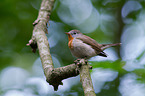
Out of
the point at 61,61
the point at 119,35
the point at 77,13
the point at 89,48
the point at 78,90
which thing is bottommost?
the point at 78,90

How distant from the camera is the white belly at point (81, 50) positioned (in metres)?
4.27

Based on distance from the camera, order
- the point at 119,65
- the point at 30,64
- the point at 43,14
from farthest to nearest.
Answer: the point at 30,64, the point at 43,14, the point at 119,65

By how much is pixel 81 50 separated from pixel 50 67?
154 cm

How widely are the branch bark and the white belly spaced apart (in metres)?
0.85

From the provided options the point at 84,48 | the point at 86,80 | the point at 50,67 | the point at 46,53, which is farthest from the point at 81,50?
the point at 86,80

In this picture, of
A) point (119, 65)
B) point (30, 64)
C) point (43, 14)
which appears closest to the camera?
point (119, 65)

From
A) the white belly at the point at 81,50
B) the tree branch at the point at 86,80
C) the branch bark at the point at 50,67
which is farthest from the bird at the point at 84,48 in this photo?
the tree branch at the point at 86,80

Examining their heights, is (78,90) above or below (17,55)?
below

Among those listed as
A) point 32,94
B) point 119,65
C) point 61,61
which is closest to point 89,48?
point 119,65

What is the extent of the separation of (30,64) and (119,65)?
437 centimetres

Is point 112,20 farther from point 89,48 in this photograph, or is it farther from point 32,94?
point 32,94

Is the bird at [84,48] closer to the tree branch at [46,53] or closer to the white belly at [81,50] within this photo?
the white belly at [81,50]

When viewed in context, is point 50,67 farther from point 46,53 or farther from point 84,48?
point 84,48

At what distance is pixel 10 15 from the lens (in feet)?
20.3
